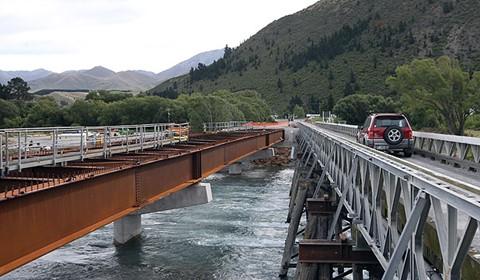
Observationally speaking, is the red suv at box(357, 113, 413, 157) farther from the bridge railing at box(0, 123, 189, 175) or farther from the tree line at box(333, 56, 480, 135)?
the tree line at box(333, 56, 480, 135)

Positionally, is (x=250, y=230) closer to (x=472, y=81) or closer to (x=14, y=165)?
(x=14, y=165)

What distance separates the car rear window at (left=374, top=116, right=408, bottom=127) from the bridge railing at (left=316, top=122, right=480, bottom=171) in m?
1.90

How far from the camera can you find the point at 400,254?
717 cm

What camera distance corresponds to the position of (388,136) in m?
26.8

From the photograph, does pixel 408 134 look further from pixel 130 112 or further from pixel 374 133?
pixel 130 112

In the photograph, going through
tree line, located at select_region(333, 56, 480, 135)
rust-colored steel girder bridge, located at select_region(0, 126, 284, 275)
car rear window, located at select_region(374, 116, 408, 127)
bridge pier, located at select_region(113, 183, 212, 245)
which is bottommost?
bridge pier, located at select_region(113, 183, 212, 245)

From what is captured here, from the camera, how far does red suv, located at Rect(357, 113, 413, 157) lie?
26766 mm

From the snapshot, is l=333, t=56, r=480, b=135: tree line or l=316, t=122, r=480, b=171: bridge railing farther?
l=333, t=56, r=480, b=135: tree line

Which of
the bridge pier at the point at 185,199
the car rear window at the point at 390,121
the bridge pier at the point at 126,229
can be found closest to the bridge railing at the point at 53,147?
the bridge pier at the point at 185,199

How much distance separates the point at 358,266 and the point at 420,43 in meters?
196

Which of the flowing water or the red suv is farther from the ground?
the red suv

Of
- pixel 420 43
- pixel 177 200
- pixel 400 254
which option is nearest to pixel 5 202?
pixel 400 254

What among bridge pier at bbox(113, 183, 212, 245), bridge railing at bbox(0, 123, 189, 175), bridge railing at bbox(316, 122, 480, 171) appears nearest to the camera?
bridge railing at bbox(0, 123, 189, 175)

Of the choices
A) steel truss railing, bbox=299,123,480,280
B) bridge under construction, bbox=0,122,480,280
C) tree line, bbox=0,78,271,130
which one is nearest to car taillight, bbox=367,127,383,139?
bridge under construction, bbox=0,122,480,280
